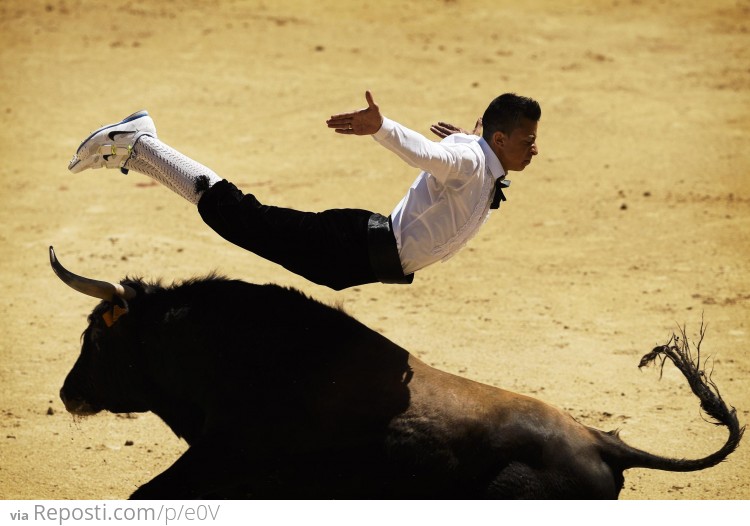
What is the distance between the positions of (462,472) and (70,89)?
11788 millimetres

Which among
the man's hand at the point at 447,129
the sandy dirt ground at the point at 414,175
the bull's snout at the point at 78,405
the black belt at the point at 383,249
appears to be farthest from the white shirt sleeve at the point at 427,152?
the sandy dirt ground at the point at 414,175

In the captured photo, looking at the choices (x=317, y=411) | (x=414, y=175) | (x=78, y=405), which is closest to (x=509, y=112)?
(x=317, y=411)

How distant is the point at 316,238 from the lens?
19.2 ft

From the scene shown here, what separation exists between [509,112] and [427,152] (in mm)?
628

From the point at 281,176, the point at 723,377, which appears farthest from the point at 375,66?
the point at 723,377

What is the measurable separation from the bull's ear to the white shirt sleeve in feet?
5.25

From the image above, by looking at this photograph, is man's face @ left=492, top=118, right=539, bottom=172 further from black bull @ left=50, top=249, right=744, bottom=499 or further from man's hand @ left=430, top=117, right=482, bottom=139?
black bull @ left=50, top=249, right=744, bottom=499

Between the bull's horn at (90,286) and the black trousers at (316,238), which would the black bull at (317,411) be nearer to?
the bull's horn at (90,286)

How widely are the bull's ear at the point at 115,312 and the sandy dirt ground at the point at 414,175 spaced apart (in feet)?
5.10

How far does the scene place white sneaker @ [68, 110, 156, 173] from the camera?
639 centimetres

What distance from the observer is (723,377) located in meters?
8.62

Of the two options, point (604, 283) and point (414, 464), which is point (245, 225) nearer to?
point (414, 464)

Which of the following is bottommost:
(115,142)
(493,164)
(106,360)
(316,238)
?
(106,360)

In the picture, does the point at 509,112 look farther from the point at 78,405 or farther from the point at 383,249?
the point at 78,405
